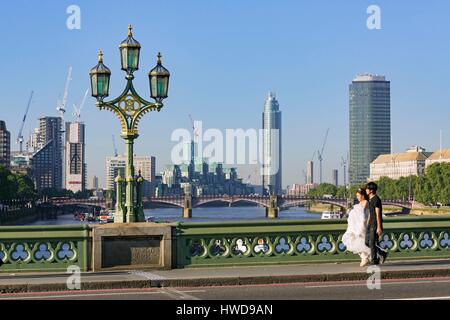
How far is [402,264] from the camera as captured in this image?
68.1ft

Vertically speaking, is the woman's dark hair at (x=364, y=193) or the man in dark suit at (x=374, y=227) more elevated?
the woman's dark hair at (x=364, y=193)

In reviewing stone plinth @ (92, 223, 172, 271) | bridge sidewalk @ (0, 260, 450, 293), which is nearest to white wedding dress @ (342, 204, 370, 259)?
bridge sidewalk @ (0, 260, 450, 293)

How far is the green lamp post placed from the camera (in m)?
21.2

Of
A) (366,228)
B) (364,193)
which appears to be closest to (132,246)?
(366,228)

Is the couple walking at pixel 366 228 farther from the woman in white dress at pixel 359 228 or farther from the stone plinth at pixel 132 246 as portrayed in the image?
the stone plinth at pixel 132 246

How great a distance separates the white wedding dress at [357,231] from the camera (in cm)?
1975

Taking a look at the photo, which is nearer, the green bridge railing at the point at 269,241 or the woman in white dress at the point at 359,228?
the woman in white dress at the point at 359,228

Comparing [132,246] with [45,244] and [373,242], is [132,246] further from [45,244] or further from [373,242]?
[373,242]

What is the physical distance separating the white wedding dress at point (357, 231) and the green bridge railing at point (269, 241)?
1.16 m

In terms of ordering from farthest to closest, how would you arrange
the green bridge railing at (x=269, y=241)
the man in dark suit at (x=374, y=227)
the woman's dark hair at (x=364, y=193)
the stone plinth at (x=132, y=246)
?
the green bridge railing at (x=269, y=241) < the woman's dark hair at (x=364, y=193) < the stone plinth at (x=132, y=246) < the man in dark suit at (x=374, y=227)

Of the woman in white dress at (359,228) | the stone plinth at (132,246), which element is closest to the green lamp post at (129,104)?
the stone plinth at (132,246)

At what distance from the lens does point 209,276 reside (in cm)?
1838
